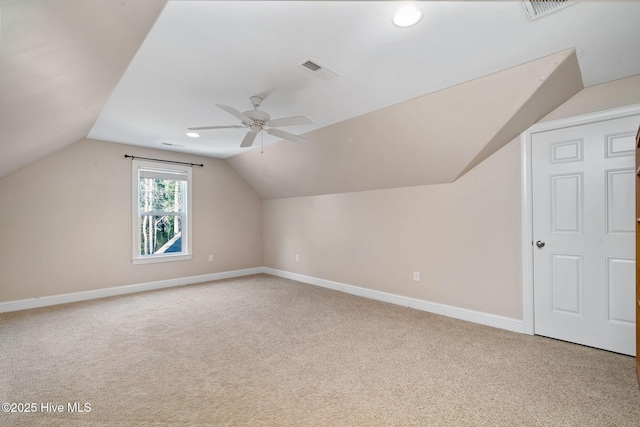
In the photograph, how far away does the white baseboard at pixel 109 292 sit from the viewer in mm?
4023

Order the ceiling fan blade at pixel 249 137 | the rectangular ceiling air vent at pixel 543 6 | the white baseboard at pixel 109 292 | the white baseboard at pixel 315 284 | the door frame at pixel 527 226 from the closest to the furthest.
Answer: the rectangular ceiling air vent at pixel 543 6 < the door frame at pixel 527 226 < the ceiling fan blade at pixel 249 137 < the white baseboard at pixel 315 284 < the white baseboard at pixel 109 292

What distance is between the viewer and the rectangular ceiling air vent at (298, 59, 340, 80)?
2.34 meters

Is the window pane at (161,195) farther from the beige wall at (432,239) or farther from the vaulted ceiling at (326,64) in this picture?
the beige wall at (432,239)

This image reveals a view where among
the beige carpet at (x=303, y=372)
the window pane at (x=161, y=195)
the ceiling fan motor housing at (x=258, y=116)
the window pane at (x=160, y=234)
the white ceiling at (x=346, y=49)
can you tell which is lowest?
the beige carpet at (x=303, y=372)

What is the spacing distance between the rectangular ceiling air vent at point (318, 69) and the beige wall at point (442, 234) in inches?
82.0

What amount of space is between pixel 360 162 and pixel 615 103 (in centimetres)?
261

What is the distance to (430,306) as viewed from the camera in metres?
3.86

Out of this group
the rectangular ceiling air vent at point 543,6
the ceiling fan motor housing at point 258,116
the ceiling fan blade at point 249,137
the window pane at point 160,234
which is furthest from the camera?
the window pane at point 160,234

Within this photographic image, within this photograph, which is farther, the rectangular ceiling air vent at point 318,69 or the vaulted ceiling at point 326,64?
the rectangular ceiling air vent at point 318,69

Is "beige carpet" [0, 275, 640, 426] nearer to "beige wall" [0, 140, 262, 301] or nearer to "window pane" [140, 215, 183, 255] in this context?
"beige wall" [0, 140, 262, 301]

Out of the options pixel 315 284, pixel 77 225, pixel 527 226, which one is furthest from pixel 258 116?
pixel 77 225

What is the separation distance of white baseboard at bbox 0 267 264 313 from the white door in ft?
17.2

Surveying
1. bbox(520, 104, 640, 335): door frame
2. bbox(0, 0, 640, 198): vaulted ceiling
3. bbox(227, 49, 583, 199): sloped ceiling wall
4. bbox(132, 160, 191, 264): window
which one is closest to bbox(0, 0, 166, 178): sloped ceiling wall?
bbox(0, 0, 640, 198): vaulted ceiling

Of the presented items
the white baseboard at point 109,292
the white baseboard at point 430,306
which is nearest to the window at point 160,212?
the white baseboard at point 109,292
